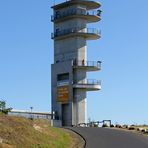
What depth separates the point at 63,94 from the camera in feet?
280

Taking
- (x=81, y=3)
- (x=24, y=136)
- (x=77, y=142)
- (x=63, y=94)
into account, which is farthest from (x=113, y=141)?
(x=81, y=3)

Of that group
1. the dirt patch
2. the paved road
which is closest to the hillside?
the dirt patch

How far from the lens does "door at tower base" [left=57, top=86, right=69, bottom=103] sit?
278 ft

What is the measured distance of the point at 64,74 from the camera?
87.1m

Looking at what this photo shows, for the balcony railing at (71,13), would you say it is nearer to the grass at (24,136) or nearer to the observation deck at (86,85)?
the observation deck at (86,85)

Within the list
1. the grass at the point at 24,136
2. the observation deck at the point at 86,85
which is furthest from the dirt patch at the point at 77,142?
the observation deck at the point at 86,85

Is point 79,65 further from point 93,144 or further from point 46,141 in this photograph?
point 46,141

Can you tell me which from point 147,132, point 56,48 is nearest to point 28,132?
point 147,132

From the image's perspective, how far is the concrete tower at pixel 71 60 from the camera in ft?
277

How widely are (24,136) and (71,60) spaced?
196ft

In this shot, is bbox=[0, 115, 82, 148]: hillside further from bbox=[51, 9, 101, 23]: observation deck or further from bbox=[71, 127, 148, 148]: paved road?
bbox=[51, 9, 101, 23]: observation deck

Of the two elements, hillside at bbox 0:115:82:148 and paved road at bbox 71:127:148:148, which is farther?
paved road at bbox 71:127:148:148

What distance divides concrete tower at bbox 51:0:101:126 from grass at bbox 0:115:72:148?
172 feet

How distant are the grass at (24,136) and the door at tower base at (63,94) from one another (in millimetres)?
52662
